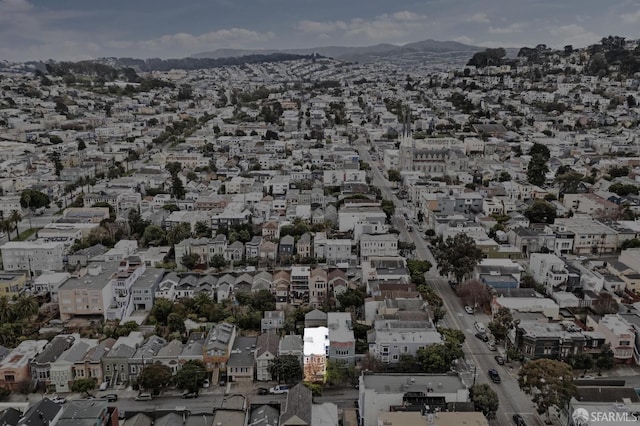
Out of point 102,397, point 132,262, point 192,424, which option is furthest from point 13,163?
point 192,424

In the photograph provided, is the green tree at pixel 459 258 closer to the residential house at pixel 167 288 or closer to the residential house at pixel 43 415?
the residential house at pixel 167 288

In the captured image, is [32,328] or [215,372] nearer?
[215,372]

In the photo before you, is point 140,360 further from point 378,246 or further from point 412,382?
point 378,246

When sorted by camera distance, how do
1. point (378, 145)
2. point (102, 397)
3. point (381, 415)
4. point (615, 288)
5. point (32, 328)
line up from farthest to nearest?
point (378, 145), point (615, 288), point (32, 328), point (102, 397), point (381, 415)

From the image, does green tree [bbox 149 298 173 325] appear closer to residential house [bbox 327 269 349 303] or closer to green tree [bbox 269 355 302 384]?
A: green tree [bbox 269 355 302 384]

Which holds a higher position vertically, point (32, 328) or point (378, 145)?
point (378, 145)

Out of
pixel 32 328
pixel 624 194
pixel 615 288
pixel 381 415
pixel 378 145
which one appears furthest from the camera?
pixel 378 145

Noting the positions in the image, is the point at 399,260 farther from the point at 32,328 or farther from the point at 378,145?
the point at 378,145
